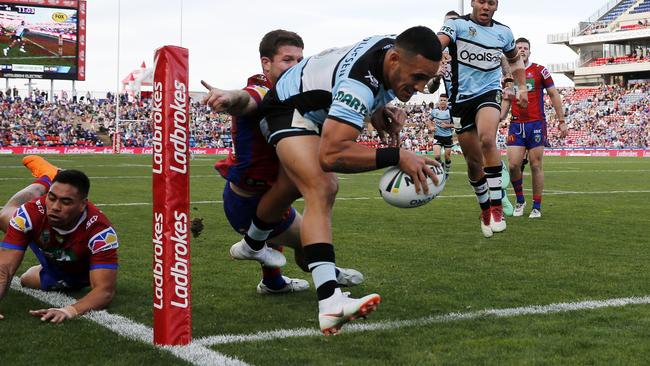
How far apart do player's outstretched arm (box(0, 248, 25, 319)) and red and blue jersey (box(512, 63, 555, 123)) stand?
29.1 ft

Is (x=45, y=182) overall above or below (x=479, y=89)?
below

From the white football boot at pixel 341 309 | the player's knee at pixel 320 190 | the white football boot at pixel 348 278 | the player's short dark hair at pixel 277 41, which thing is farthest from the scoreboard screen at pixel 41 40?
the white football boot at pixel 341 309

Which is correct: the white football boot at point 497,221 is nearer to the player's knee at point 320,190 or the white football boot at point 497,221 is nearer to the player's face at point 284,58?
the player's face at point 284,58

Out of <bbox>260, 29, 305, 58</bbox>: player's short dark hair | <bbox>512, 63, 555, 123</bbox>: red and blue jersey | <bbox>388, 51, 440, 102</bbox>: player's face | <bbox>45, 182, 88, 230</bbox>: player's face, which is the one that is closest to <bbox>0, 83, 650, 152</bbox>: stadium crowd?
<bbox>512, 63, 555, 123</bbox>: red and blue jersey

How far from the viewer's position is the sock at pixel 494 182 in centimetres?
834

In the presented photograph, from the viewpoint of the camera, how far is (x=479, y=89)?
853 centimetres

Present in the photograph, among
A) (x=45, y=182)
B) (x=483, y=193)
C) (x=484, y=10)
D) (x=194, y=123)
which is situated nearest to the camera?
(x=45, y=182)

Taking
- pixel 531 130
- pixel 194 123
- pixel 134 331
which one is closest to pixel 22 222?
pixel 134 331

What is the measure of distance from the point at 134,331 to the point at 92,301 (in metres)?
0.64

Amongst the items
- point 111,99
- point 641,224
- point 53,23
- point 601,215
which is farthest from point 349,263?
point 111,99

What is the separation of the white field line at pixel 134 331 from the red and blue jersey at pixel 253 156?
1258mm

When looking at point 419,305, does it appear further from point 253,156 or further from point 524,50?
point 524,50

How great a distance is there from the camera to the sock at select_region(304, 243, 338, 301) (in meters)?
4.05

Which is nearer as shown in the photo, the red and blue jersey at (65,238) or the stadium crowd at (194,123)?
the red and blue jersey at (65,238)
